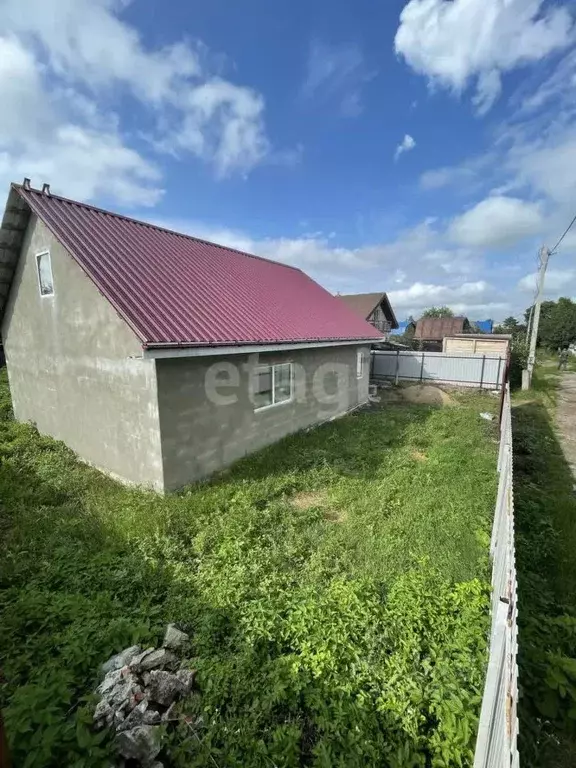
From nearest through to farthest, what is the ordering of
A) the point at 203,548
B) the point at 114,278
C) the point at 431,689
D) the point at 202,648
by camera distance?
1. the point at 431,689
2. the point at 202,648
3. the point at 203,548
4. the point at 114,278

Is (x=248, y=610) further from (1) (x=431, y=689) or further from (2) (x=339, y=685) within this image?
(1) (x=431, y=689)

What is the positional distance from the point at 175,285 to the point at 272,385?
3.20 meters

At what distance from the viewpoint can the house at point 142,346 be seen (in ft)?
21.2

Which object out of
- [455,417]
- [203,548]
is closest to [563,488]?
[455,417]

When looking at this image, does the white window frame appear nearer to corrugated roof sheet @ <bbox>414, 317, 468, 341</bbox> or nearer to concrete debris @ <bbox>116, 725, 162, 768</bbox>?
concrete debris @ <bbox>116, 725, 162, 768</bbox>

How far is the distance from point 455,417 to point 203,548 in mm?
9847

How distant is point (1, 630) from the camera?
3639 mm

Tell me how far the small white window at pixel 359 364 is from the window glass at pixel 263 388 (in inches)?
239

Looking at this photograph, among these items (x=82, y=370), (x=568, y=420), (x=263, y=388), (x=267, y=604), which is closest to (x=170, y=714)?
(x=267, y=604)

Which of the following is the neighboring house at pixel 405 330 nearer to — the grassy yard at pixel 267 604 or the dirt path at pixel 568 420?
the dirt path at pixel 568 420

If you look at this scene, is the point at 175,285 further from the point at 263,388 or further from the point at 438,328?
the point at 438,328

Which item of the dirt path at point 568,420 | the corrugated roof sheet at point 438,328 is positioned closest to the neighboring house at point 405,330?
the corrugated roof sheet at point 438,328

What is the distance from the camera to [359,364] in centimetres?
1427

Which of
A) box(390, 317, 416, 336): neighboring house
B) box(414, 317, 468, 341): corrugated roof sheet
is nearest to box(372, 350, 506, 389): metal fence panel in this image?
box(414, 317, 468, 341): corrugated roof sheet
